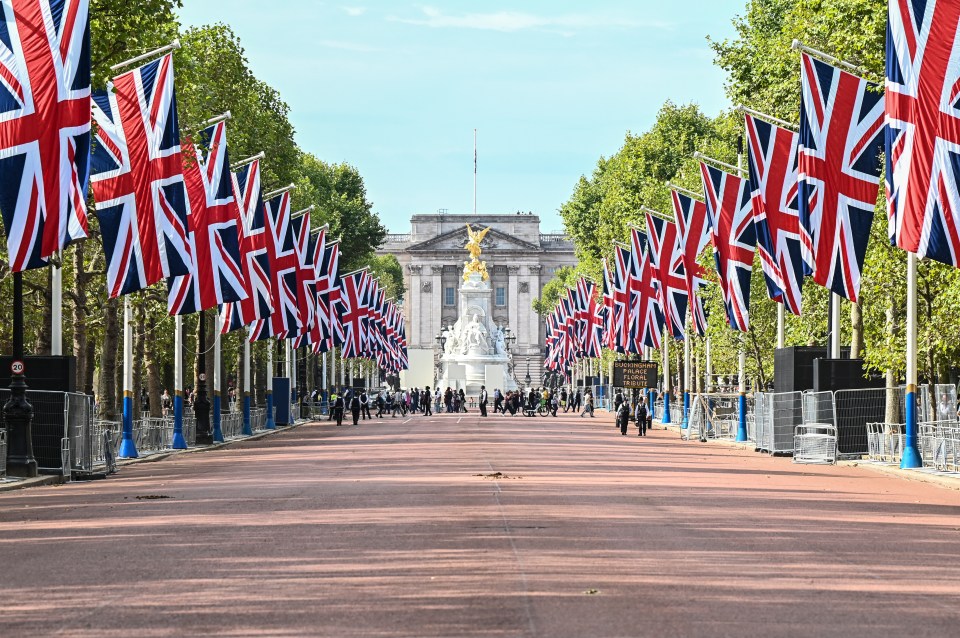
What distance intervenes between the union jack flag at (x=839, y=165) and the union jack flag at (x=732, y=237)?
1018cm

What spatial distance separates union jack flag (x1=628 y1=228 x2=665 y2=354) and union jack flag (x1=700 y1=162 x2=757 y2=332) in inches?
477

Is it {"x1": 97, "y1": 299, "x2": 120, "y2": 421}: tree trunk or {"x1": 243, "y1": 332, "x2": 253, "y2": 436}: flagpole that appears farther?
{"x1": 243, "y1": 332, "x2": 253, "y2": 436}: flagpole

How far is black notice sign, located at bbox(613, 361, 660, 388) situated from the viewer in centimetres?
7031

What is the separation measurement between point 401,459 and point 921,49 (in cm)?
1681

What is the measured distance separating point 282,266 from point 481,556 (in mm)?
36365

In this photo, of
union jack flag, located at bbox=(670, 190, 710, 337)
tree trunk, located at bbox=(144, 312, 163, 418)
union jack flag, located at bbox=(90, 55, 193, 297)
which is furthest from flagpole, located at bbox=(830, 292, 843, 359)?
tree trunk, located at bbox=(144, 312, 163, 418)

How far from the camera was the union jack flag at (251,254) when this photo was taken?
46.1 m

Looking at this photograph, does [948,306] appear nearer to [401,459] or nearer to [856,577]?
[401,459]

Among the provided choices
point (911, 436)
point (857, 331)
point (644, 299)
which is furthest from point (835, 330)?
point (644, 299)

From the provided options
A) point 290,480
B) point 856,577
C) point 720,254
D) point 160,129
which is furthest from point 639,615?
point 720,254

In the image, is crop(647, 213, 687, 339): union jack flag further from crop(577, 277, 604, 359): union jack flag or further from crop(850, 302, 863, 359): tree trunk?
crop(577, 277, 604, 359): union jack flag

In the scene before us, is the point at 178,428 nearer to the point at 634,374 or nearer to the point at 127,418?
the point at 127,418

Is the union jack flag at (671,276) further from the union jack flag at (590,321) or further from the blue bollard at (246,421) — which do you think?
the union jack flag at (590,321)

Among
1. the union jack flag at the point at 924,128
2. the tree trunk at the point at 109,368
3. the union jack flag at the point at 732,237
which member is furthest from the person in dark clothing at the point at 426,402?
the union jack flag at the point at 924,128
